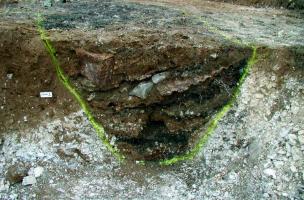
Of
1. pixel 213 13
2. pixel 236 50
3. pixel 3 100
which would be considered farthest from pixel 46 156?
pixel 213 13

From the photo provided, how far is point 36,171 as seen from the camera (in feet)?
24.8

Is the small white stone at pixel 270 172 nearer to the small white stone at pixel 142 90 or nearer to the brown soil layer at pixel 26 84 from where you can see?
the small white stone at pixel 142 90

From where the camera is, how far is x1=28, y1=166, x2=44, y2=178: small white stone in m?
7.52

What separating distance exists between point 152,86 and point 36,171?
258cm

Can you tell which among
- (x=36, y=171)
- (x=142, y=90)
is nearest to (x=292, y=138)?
(x=142, y=90)

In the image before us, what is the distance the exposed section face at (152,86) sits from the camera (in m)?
7.92

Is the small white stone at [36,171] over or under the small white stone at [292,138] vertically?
under

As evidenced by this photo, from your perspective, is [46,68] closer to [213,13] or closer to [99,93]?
[99,93]

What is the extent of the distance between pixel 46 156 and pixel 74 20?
10.1 ft

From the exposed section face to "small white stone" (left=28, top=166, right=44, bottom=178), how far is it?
1.38 metres

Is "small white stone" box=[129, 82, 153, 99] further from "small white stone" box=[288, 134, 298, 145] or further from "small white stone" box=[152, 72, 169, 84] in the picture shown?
"small white stone" box=[288, 134, 298, 145]

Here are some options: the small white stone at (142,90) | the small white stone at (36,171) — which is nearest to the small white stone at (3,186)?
the small white stone at (36,171)

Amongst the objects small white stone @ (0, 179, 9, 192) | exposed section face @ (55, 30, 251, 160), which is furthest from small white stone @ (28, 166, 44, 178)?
exposed section face @ (55, 30, 251, 160)

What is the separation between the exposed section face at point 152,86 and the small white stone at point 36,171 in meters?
1.38
